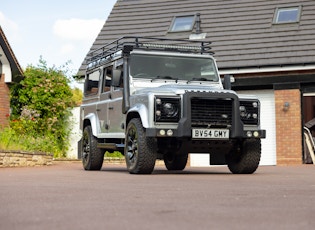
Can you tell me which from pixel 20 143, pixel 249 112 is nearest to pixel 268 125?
pixel 20 143

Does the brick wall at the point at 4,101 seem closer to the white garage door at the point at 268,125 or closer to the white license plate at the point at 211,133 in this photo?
the white garage door at the point at 268,125

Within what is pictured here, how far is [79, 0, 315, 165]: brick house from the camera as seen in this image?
20.8 m

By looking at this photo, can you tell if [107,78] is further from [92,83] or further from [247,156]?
[247,156]

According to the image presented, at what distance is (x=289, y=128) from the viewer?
816 inches

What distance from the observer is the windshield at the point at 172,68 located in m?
12.6

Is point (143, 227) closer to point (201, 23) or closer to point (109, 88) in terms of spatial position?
point (109, 88)

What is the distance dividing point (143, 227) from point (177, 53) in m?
8.73

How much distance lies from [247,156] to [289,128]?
9.00 metres

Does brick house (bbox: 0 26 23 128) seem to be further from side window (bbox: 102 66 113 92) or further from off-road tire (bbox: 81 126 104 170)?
side window (bbox: 102 66 113 92)

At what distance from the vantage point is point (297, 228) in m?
4.57

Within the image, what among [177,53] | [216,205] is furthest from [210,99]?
[216,205]

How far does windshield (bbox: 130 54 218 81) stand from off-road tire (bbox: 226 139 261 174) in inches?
64.7

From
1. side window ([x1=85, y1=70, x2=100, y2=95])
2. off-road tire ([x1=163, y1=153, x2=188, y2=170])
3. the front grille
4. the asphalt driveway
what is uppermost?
side window ([x1=85, y1=70, x2=100, y2=95])

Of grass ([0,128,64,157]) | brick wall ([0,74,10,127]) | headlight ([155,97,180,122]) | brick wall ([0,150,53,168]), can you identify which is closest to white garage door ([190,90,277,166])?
grass ([0,128,64,157])
